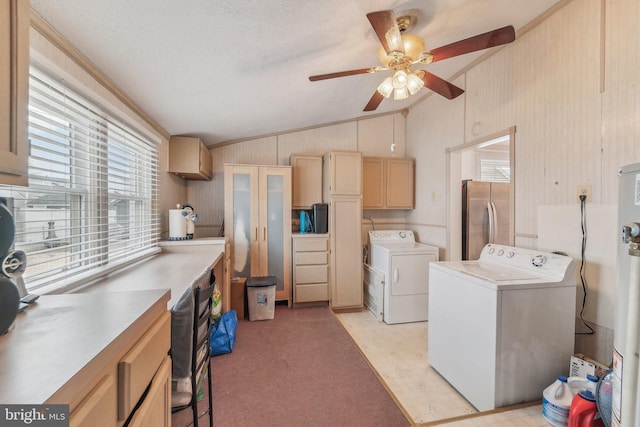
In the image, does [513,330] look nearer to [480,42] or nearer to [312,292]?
[480,42]

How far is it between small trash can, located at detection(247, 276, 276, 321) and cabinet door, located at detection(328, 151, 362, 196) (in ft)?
4.68

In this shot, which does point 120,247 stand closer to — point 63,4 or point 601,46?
point 63,4

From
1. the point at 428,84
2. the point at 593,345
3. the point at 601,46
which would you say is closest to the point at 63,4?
the point at 428,84

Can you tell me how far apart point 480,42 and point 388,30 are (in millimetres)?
547

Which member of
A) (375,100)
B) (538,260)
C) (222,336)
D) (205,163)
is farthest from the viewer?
(205,163)

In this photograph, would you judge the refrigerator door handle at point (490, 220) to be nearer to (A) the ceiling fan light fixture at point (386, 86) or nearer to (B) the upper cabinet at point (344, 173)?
(B) the upper cabinet at point (344, 173)

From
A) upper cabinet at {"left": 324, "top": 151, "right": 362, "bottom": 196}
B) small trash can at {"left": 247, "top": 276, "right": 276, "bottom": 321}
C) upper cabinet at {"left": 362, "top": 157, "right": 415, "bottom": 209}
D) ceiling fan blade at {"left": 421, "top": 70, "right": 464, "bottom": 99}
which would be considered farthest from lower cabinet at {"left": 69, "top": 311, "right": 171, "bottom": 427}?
upper cabinet at {"left": 362, "top": 157, "right": 415, "bottom": 209}

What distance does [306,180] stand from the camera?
3670 millimetres

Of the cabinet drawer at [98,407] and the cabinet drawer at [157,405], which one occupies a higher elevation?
the cabinet drawer at [98,407]

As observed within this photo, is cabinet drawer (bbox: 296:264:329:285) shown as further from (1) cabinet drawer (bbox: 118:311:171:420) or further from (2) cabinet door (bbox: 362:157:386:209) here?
(1) cabinet drawer (bbox: 118:311:171:420)

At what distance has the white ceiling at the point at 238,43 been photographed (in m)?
1.27

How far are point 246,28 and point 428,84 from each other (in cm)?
140

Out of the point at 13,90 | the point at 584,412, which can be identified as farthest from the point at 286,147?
the point at 584,412

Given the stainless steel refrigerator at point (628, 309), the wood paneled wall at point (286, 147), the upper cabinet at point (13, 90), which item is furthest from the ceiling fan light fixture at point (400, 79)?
the wood paneled wall at point (286, 147)
